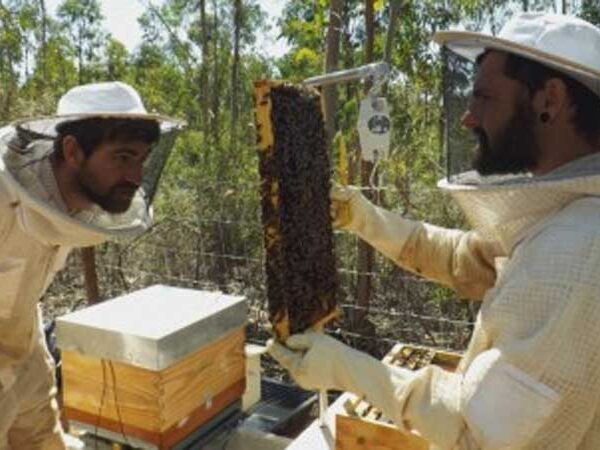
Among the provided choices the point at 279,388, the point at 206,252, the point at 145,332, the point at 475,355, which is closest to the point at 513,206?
the point at 475,355

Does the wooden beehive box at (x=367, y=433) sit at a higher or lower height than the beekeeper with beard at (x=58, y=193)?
lower

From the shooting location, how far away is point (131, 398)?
8.37ft

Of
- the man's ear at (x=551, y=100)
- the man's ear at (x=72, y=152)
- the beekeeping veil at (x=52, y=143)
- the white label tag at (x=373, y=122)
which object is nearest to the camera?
the man's ear at (x=551, y=100)

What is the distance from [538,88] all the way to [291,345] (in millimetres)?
1007

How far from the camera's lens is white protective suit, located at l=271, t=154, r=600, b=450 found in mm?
1408

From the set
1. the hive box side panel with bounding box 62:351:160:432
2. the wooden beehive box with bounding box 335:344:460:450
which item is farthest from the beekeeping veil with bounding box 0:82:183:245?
the wooden beehive box with bounding box 335:344:460:450

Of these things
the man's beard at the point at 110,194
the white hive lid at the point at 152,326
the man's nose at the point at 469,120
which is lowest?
the white hive lid at the point at 152,326

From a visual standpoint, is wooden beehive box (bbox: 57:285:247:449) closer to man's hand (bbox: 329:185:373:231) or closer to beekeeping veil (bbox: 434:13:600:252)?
man's hand (bbox: 329:185:373:231)

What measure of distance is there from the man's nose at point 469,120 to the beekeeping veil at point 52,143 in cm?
115

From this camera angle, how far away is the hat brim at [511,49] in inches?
59.7

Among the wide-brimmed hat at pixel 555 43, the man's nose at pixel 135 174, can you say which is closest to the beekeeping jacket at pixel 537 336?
the wide-brimmed hat at pixel 555 43

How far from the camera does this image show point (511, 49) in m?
1.58

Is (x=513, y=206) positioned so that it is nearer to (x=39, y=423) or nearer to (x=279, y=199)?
(x=279, y=199)

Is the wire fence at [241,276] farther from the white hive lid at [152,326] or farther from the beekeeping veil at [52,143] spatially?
the beekeeping veil at [52,143]
